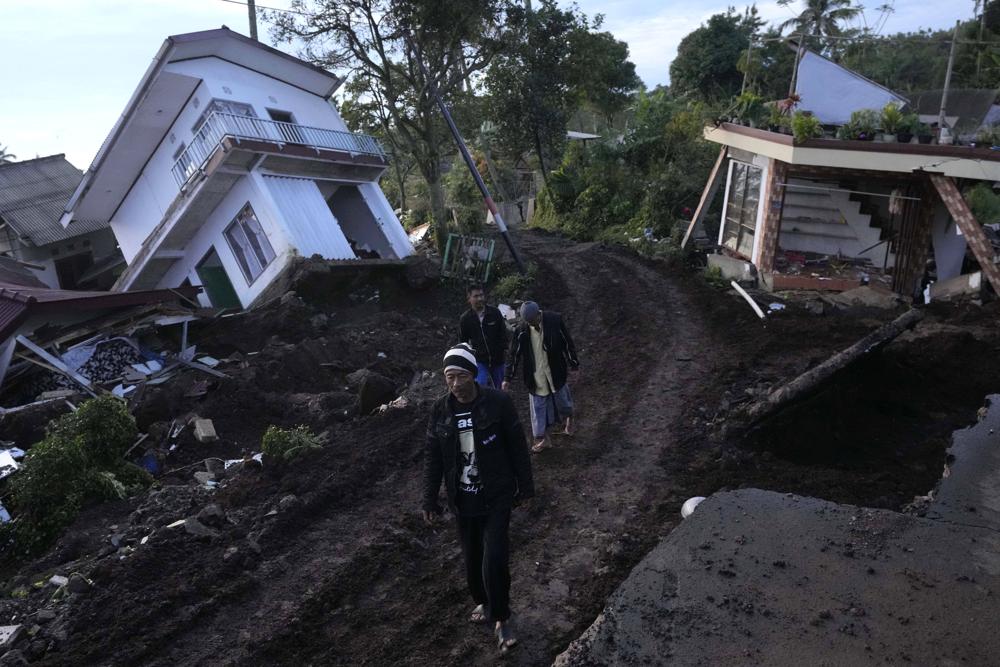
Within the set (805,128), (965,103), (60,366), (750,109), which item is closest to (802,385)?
(805,128)

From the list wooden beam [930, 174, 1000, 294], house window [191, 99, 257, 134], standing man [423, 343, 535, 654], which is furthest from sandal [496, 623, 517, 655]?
house window [191, 99, 257, 134]

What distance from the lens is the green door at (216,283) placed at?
1870 centimetres

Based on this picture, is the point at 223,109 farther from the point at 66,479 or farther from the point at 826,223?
the point at 826,223

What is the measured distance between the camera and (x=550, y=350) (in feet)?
23.6

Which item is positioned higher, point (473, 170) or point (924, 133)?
point (924, 133)

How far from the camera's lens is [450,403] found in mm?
4465

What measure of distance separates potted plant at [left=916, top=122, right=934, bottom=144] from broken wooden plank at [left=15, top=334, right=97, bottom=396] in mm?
15180

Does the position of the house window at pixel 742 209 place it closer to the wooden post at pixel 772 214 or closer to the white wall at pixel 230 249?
the wooden post at pixel 772 214

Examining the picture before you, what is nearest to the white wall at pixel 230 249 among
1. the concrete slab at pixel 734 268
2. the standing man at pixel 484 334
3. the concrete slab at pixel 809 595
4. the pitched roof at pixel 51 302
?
the pitched roof at pixel 51 302

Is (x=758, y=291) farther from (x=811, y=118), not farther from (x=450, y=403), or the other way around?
(x=450, y=403)

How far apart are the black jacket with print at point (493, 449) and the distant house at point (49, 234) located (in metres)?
22.3

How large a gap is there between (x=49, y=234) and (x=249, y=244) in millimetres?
10569

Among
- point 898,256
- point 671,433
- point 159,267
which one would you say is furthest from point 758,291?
point 159,267

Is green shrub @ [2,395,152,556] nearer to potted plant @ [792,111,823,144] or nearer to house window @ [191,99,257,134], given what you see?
house window @ [191,99,257,134]
